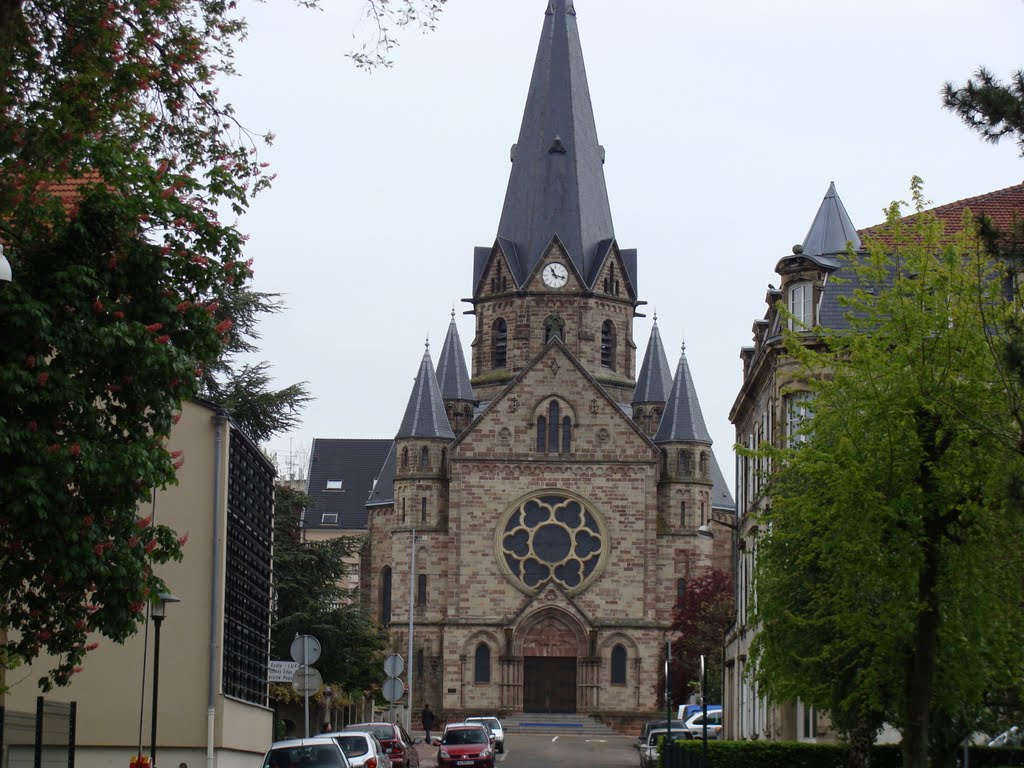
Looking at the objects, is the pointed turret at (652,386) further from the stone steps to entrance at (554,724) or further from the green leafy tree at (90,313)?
the green leafy tree at (90,313)

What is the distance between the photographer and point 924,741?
71.5 feet

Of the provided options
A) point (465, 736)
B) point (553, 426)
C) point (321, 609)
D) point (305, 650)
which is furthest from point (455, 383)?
point (305, 650)

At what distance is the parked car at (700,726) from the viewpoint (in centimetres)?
4522

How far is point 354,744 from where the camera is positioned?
90.7 feet

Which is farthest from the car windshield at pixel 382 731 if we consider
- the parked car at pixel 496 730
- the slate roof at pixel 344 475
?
the slate roof at pixel 344 475

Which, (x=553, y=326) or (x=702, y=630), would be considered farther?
(x=553, y=326)

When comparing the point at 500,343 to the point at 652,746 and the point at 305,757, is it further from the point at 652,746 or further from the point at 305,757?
the point at 305,757

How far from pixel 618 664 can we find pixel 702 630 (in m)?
9.08

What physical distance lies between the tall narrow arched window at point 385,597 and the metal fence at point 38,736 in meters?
59.2

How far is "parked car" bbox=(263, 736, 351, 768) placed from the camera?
2250 centimetres

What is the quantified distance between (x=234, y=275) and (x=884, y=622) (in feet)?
35.2

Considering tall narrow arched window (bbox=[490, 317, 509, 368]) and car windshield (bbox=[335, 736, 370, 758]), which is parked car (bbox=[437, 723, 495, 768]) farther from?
tall narrow arched window (bbox=[490, 317, 509, 368])

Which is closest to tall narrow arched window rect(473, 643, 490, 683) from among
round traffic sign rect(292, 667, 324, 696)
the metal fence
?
round traffic sign rect(292, 667, 324, 696)

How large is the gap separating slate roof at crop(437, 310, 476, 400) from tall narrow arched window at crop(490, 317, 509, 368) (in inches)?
58.3
